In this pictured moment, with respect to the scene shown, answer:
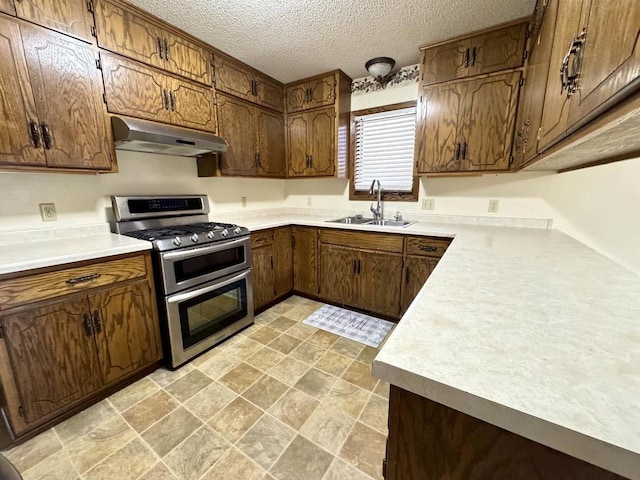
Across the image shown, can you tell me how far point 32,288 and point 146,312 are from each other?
1.85 feet

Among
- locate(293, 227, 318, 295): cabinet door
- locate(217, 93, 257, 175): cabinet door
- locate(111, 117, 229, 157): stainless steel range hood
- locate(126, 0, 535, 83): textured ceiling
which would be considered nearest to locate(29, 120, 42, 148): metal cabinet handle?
locate(111, 117, 229, 157): stainless steel range hood

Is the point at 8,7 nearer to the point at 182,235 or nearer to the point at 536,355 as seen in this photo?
the point at 182,235

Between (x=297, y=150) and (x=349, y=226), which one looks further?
(x=297, y=150)

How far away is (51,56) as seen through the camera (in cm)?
145

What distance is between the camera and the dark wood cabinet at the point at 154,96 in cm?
170

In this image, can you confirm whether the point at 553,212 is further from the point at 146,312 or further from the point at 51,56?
the point at 51,56

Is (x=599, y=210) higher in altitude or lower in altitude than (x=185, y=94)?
lower

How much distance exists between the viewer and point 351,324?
8.07 feet

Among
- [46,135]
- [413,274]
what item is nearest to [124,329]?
[46,135]

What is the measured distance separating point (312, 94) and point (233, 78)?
82 cm

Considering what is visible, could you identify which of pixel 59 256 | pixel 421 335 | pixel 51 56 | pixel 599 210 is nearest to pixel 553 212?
pixel 599 210

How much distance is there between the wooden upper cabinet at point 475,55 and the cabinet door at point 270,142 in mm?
1527

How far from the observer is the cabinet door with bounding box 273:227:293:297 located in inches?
108

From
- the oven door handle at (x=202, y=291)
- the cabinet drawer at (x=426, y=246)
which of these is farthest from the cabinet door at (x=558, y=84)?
the oven door handle at (x=202, y=291)
